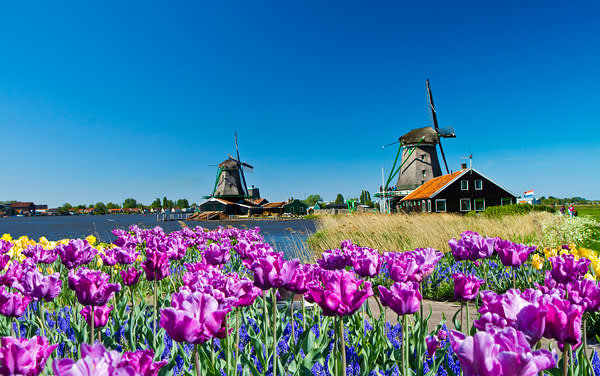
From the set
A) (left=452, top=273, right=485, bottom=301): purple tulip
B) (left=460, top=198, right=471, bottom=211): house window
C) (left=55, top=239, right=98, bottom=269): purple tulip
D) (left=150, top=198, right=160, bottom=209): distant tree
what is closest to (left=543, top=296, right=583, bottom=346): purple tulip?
(left=452, top=273, right=485, bottom=301): purple tulip

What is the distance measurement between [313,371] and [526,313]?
54.1 inches

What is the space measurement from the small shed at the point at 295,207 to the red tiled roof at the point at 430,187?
3233 cm

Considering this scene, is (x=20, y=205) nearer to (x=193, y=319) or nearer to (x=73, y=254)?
(x=73, y=254)

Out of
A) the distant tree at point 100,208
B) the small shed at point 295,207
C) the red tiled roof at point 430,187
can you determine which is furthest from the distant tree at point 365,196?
the distant tree at point 100,208

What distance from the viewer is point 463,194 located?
1283 inches

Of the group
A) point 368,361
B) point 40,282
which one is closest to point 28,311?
point 40,282

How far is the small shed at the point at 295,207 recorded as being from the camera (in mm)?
67938

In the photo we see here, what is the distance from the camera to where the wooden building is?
32125 mm

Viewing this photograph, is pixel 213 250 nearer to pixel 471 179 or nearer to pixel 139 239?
pixel 139 239

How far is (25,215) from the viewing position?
134125mm

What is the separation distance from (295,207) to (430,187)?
36.8m

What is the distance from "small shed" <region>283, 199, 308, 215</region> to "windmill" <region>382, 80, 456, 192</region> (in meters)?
29.2

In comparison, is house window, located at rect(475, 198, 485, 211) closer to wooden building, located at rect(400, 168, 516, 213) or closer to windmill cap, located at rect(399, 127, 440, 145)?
wooden building, located at rect(400, 168, 516, 213)

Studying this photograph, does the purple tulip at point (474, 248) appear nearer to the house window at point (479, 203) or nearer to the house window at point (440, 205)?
the house window at point (440, 205)
